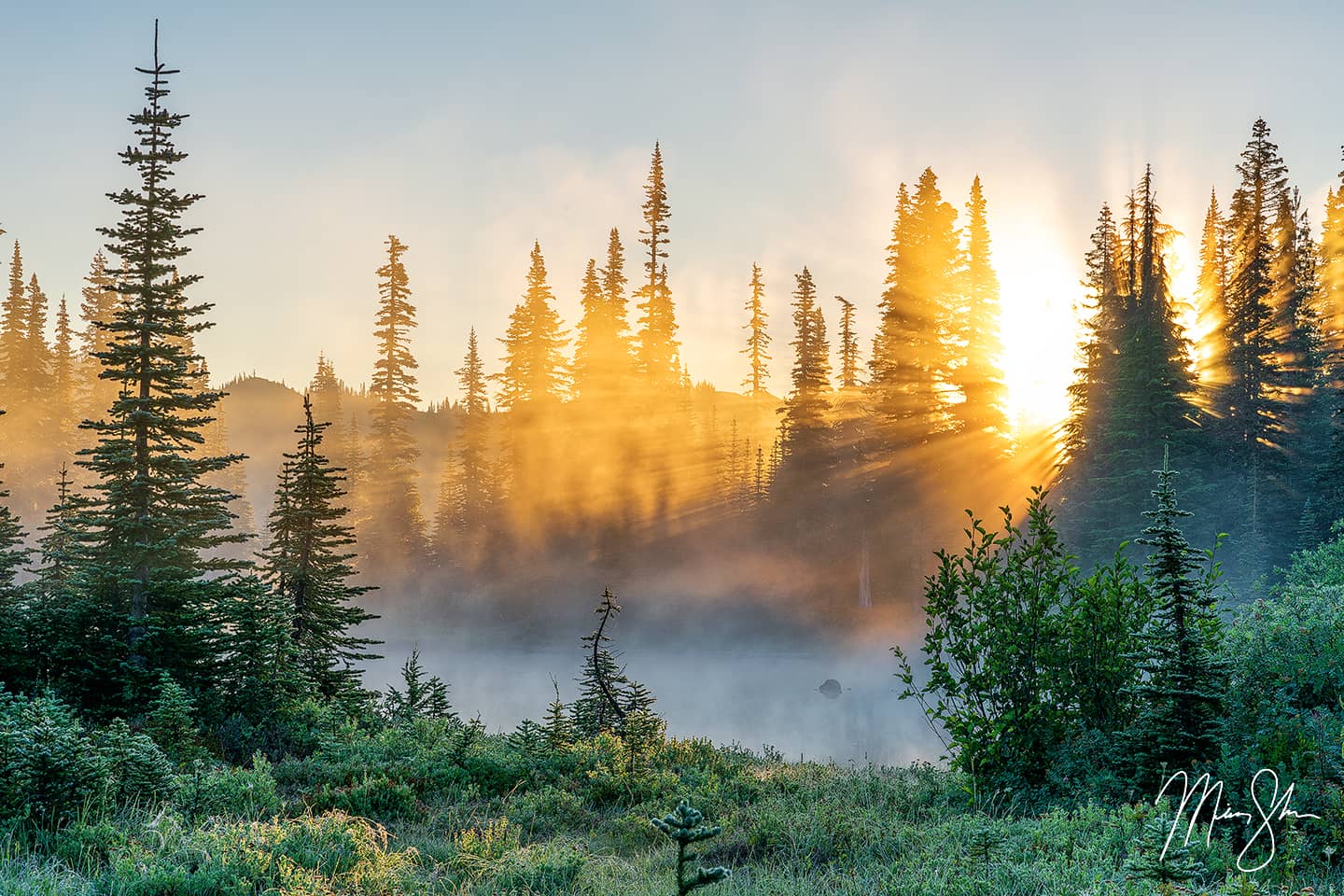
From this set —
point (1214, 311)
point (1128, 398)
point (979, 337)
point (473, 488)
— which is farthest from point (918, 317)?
point (473, 488)

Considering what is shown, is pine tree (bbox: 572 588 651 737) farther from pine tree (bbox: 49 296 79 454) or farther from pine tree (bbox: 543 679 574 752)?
pine tree (bbox: 49 296 79 454)

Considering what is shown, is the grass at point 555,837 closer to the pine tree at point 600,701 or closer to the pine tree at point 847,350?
the pine tree at point 600,701

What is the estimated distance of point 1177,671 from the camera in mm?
7711

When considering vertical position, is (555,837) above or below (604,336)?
below

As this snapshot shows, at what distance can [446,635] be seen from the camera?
4941cm

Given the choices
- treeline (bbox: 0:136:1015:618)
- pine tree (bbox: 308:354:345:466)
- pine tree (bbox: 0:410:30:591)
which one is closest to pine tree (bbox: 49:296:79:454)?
treeline (bbox: 0:136:1015:618)

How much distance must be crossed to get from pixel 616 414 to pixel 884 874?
5235 centimetres

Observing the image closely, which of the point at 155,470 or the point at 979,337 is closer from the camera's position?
the point at 155,470

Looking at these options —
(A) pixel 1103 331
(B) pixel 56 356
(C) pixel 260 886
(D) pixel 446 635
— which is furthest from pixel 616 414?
(C) pixel 260 886

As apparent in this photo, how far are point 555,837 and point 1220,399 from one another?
41.2 meters

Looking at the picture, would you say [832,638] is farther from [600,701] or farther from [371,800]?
[371,800]

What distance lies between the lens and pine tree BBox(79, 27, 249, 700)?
50.2 ft

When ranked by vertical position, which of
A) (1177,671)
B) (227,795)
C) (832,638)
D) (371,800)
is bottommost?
(832,638)

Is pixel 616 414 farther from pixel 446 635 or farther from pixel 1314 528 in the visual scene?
pixel 1314 528
